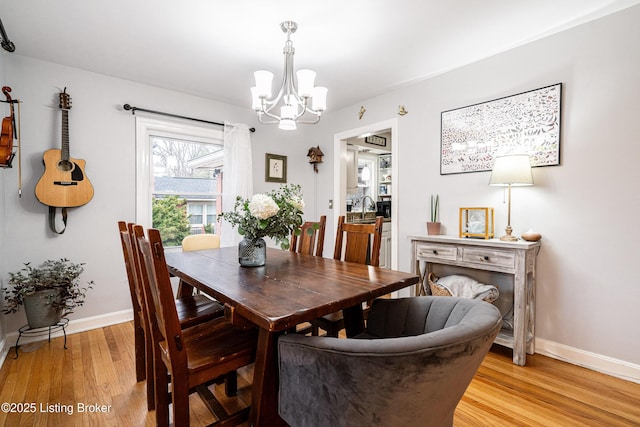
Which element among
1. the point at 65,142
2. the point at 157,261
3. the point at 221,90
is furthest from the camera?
the point at 221,90

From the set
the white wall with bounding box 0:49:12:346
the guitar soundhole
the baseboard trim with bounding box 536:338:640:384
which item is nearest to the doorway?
the baseboard trim with bounding box 536:338:640:384

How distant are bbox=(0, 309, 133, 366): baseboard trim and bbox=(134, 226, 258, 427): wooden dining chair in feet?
5.99

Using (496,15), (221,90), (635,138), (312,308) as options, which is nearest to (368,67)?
(496,15)

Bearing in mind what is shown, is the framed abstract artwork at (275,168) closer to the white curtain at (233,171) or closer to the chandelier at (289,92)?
the white curtain at (233,171)

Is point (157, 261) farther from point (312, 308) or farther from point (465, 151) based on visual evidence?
point (465, 151)

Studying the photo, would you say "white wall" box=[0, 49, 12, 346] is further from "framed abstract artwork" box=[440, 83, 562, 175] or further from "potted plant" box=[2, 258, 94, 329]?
"framed abstract artwork" box=[440, 83, 562, 175]

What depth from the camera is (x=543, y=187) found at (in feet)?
7.58

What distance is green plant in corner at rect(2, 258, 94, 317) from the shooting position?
236cm

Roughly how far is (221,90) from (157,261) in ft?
9.05

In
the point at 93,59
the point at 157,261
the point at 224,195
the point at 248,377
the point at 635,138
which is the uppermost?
the point at 93,59

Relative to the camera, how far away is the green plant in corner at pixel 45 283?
7.73 feet

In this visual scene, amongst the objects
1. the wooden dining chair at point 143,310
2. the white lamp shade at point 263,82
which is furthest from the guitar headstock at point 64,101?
the white lamp shade at point 263,82

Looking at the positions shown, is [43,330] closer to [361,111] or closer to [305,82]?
[305,82]

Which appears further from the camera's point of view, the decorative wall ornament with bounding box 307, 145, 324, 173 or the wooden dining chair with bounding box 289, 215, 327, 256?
the decorative wall ornament with bounding box 307, 145, 324, 173
